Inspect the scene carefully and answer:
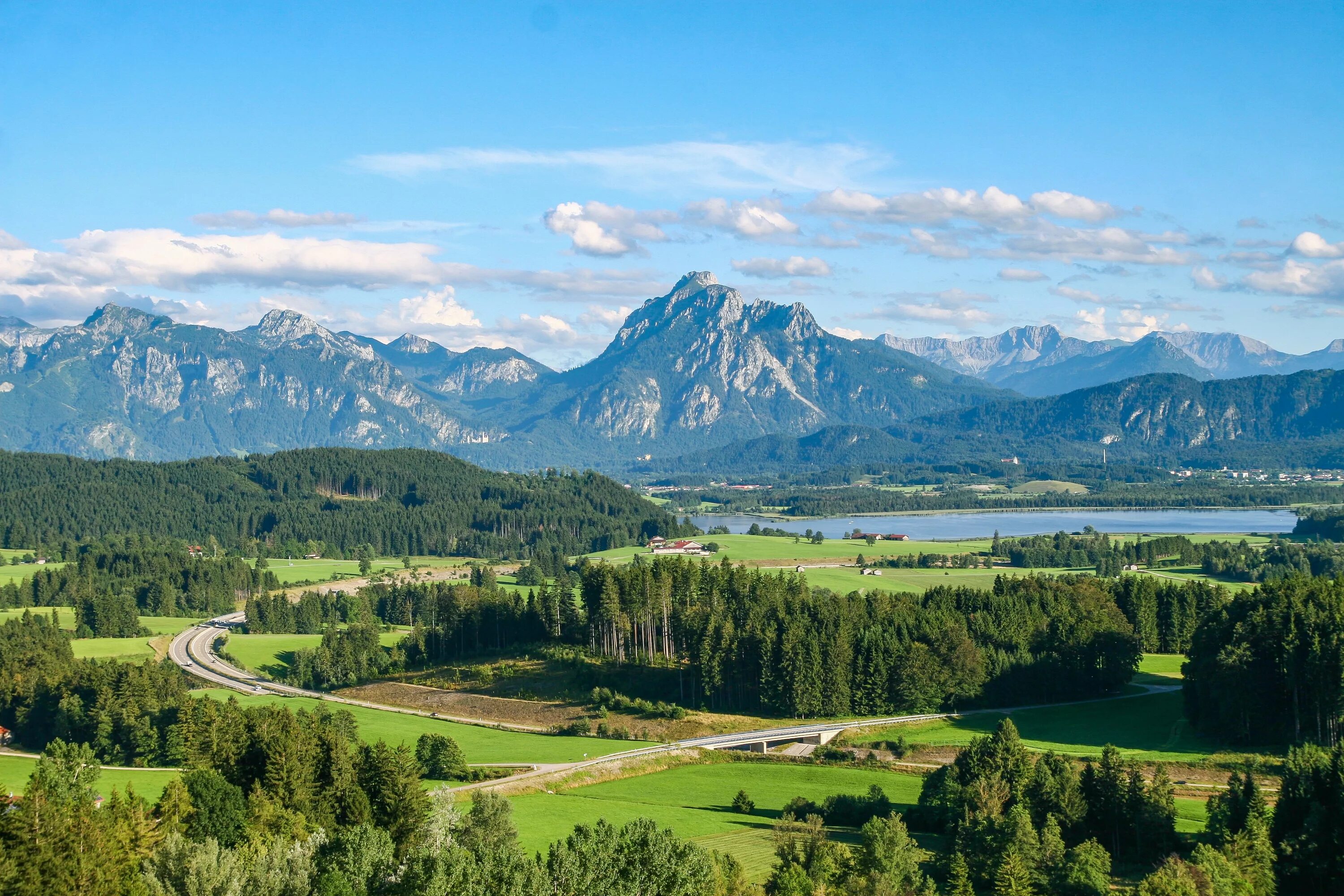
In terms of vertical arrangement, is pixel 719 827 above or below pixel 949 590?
below

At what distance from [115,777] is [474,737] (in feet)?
66.4

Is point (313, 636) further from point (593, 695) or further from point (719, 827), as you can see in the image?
point (719, 827)

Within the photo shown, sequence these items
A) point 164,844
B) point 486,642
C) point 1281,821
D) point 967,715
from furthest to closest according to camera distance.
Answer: point 486,642
point 967,715
point 1281,821
point 164,844

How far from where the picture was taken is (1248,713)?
65375mm

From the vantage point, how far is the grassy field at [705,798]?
52.0 metres

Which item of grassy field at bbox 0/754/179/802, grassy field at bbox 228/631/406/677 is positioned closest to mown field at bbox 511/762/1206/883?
grassy field at bbox 0/754/179/802

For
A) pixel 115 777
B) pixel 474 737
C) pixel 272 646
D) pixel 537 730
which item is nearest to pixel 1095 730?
pixel 537 730

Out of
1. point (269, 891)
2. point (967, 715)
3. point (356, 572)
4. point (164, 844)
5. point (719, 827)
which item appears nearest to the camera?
point (269, 891)

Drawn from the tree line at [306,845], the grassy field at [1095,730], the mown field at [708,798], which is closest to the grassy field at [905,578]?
the grassy field at [1095,730]

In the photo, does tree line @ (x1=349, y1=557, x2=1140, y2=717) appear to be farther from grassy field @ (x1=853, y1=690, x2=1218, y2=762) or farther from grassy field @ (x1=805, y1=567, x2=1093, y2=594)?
grassy field @ (x1=805, y1=567, x2=1093, y2=594)

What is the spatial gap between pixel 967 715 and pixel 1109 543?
94411 mm

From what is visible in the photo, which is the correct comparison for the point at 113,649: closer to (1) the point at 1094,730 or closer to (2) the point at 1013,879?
(1) the point at 1094,730

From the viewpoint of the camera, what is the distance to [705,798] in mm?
59688

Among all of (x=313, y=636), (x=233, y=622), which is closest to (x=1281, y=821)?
(x=313, y=636)
